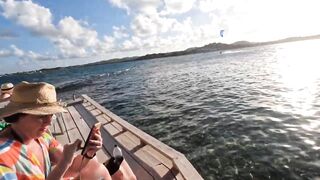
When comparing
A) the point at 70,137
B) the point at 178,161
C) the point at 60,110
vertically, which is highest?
the point at 60,110

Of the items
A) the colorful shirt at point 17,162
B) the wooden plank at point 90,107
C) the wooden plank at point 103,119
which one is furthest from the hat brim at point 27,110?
the wooden plank at point 90,107

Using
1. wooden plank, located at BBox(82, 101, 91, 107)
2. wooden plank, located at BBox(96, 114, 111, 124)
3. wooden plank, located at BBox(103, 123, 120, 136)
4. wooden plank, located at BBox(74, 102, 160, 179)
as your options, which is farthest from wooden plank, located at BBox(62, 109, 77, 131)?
wooden plank, located at BBox(82, 101, 91, 107)

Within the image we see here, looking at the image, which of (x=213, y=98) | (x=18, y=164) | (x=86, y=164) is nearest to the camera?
(x=18, y=164)

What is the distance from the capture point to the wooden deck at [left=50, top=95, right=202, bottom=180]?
506 centimetres

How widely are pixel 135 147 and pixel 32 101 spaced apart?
4.14m

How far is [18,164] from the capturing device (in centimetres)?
266

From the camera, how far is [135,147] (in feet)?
22.2

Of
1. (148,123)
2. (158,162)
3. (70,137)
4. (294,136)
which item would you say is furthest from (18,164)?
(148,123)

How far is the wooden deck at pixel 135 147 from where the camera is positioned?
16.6 ft

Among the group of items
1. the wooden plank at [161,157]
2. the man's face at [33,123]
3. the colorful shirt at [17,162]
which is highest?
the man's face at [33,123]

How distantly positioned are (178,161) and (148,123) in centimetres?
850

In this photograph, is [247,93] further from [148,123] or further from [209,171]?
[209,171]

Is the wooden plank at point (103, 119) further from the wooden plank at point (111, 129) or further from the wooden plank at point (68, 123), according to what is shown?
the wooden plank at point (68, 123)

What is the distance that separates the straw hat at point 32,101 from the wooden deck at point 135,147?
2606mm
